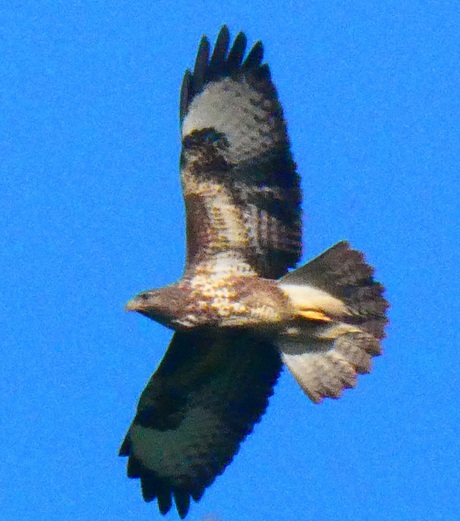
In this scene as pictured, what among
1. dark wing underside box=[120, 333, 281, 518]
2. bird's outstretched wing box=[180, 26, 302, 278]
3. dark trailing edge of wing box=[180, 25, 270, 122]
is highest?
dark trailing edge of wing box=[180, 25, 270, 122]

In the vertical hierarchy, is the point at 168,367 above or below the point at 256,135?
below

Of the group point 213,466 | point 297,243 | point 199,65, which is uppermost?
point 199,65

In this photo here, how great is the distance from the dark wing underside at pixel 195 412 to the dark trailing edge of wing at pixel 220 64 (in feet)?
4.88

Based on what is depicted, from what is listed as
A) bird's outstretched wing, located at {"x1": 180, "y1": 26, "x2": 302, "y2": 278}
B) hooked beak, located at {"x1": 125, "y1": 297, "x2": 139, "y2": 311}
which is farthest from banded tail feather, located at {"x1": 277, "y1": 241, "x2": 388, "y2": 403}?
hooked beak, located at {"x1": 125, "y1": 297, "x2": 139, "y2": 311}

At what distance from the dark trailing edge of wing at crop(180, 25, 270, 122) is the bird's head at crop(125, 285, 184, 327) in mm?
1152

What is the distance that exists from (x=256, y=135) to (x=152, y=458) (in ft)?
7.40

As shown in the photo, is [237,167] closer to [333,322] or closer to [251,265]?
[251,265]

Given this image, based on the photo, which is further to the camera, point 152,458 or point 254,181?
point 152,458

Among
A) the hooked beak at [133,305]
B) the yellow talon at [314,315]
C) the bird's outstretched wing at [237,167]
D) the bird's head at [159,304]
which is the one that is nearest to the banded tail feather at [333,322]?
the yellow talon at [314,315]

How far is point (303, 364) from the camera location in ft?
32.7

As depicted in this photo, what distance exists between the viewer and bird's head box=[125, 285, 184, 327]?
371 inches

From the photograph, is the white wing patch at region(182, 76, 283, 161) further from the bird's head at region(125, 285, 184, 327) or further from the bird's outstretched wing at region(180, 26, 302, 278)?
the bird's head at region(125, 285, 184, 327)

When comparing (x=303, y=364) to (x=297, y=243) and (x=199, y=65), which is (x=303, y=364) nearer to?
(x=297, y=243)

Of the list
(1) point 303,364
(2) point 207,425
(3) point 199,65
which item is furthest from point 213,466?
(3) point 199,65
